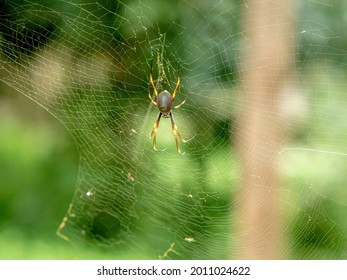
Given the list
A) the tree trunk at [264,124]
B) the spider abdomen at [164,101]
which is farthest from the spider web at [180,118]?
the spider abdomen at [164,101]

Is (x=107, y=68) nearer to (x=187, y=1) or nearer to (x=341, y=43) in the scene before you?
(x=187, y=1)

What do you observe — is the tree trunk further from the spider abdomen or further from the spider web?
the spider abdomen

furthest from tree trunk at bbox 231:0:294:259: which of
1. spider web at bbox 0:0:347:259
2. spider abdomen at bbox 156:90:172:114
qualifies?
spider abdomen at bbox 156:90:172:114

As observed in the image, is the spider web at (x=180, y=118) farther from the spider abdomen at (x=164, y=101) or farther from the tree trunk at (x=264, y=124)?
the spider abdomen at (x=164, y=101)

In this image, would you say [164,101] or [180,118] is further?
[180,118]

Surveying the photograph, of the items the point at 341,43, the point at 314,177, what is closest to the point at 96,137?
the point at 314,177

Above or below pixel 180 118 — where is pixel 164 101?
above
